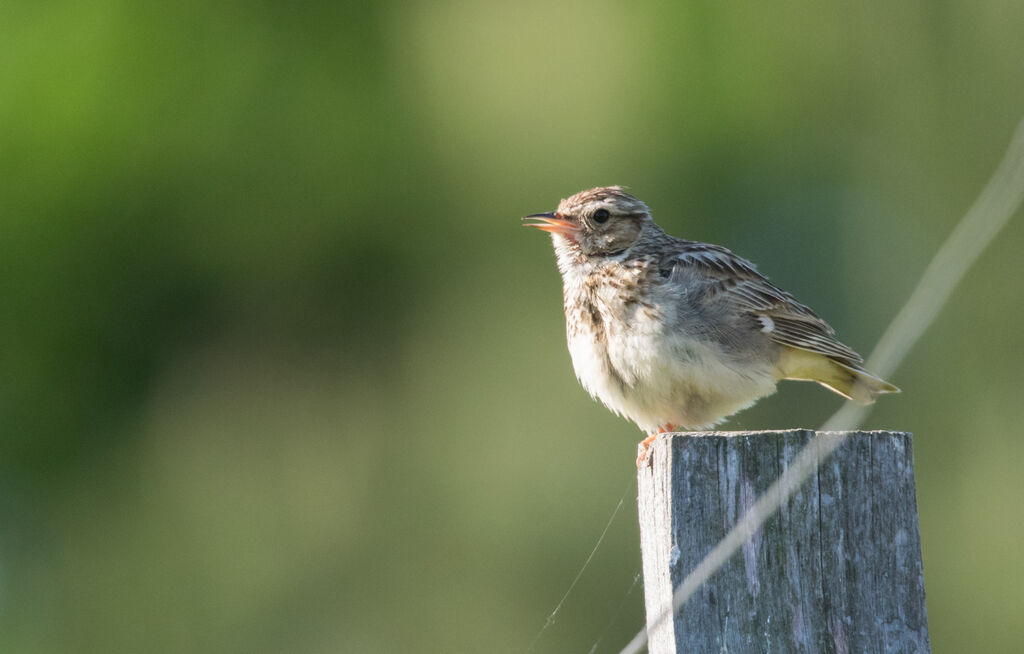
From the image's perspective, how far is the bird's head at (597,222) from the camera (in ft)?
23.3

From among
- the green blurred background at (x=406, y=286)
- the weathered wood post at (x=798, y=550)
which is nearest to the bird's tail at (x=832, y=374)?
the weathered wood post at (x=798, y=550)

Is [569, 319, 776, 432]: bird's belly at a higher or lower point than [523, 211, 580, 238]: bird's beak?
lower

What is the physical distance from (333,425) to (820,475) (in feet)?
39.0

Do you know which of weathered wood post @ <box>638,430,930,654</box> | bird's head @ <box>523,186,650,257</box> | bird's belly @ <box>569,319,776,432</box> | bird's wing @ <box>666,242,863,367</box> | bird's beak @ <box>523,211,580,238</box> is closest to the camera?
weathered wood post @ <box>638,430,930,654</box>

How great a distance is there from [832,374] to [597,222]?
4.99 ft

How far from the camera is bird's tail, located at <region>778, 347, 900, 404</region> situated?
6828 millimetres

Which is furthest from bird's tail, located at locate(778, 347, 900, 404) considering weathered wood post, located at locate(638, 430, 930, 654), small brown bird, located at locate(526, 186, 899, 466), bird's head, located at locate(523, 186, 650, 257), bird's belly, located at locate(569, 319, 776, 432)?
weathered wood post, located at locate(638, 430, 930, 654)

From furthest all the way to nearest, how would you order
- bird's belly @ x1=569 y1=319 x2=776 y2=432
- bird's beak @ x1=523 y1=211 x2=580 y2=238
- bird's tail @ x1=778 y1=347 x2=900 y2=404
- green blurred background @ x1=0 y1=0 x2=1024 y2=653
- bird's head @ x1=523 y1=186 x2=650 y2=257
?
green blurred background @ x1=0 y1=0 x2=1024 y2=653, bird's beak @ x1=523 y1=211 x2=580 y2=238, bird's head @ x1=523 y1=186 x2=650 y2=257, bird's tail @ x1=778 y1=347 x2=900 y2=404, bird's belly @ x1=569 y1=319 x2=776 y2=432

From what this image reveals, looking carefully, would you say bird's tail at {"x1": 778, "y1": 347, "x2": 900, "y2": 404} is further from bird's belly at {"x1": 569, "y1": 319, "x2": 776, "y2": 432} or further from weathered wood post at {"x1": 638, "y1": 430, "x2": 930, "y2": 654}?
weathered wood post at {"x1": 638, "y1": 430, "x2": 930, "y2": 654}

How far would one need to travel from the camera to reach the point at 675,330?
619cm

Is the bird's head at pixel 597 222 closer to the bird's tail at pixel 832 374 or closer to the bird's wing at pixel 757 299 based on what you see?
the bird's wing at pixel 757 299

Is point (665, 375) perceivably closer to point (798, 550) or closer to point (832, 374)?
point (832, 374)

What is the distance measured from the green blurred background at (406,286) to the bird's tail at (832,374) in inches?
237

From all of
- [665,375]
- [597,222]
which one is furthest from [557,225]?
[665,375]
